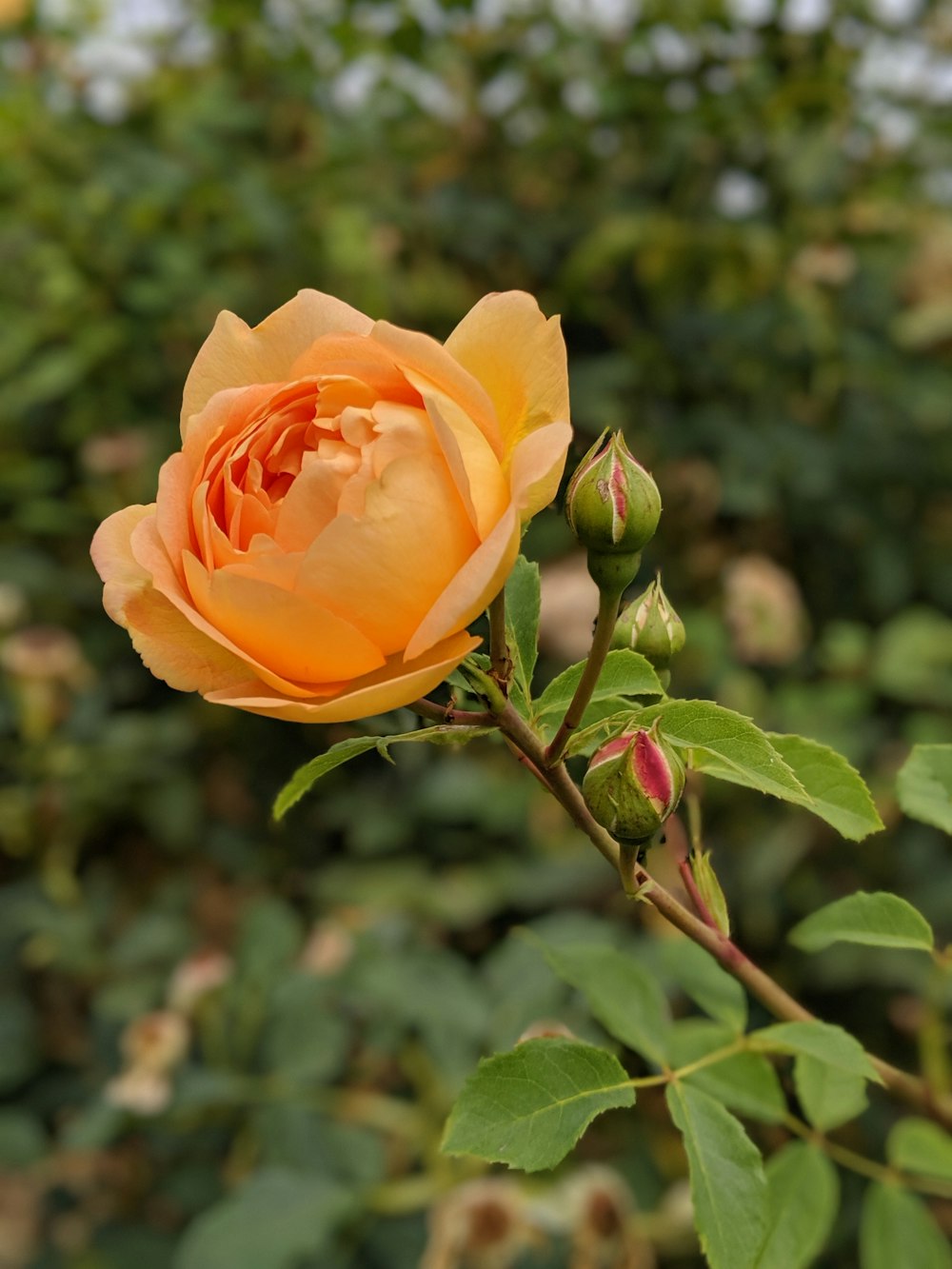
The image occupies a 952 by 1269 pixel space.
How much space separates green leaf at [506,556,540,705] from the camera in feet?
1.65

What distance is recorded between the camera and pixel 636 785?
434mm

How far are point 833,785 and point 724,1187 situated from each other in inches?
7.4

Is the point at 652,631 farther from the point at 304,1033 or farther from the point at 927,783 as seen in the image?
the point at 304,1033

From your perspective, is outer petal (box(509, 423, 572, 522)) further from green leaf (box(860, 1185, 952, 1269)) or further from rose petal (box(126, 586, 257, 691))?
green leaf (box(860, 1185, 952, 1269))

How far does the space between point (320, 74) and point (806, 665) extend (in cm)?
136

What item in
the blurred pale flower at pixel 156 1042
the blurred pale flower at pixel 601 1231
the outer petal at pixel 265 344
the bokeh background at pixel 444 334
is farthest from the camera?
the bokeh background at pixel 444 334

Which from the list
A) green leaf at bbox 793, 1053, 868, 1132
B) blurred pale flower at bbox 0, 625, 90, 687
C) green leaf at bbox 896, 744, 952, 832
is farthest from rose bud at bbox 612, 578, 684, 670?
blurred pale flower at bbox 0, 625, 90, 687

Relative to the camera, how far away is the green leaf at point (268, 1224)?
3.45ft

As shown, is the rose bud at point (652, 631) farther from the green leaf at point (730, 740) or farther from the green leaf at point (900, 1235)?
the green leaf at point (900, 1235)

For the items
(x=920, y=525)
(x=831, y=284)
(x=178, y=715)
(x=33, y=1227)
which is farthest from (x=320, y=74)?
(x=33, y=1227)

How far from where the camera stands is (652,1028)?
67 cm

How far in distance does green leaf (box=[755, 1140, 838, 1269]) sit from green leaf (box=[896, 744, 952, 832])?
0.23 metres

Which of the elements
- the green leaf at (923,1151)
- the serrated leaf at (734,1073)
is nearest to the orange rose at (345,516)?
the serrated leaf at (734,1073)

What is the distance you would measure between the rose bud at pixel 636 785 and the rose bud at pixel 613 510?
0.22ft
